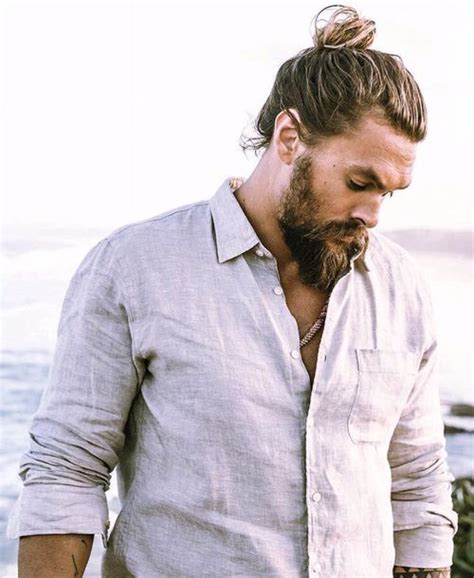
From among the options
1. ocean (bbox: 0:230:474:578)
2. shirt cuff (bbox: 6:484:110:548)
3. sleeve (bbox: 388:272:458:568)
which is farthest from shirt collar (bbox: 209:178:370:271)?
ocean (bbox: 0:230:474:578)

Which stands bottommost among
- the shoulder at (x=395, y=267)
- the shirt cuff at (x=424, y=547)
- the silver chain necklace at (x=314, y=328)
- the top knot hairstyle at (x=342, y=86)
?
the shirt cuff at (x=424, y=547)

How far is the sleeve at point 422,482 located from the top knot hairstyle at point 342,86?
16.4 inches

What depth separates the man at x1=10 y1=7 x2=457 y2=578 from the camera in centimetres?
186

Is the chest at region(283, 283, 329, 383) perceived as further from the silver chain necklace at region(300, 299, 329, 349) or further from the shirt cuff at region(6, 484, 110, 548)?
the shirt cuff at region(6, 484, 110, 548)

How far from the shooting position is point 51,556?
73.2 inches

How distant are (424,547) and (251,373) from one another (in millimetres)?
633

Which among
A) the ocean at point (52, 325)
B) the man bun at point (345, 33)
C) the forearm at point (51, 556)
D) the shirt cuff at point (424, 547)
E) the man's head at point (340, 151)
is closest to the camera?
the forearm at point (51, 556)

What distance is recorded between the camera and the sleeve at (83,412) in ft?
6.18

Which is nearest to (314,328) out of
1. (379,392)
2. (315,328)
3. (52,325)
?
(315,328)

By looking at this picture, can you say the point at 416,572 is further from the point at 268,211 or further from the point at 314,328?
the point at 268,211

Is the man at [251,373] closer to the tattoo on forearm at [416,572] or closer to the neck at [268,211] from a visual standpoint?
the neck at [268,211]

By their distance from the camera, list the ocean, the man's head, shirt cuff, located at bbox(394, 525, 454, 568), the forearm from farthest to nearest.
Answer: the ocean < shirt cuff, located at bbox(394, 525, 454, 568) < the man's head < the forearm

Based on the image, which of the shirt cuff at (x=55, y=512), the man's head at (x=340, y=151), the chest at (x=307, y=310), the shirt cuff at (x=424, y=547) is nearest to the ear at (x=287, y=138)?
the man's head at (x=340, y=151)

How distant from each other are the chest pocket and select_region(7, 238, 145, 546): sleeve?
15.9 inches
